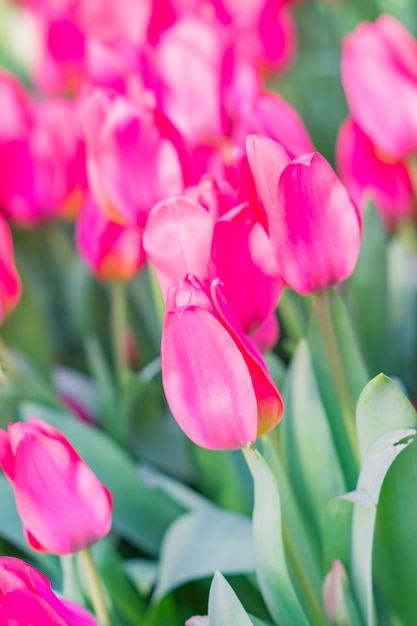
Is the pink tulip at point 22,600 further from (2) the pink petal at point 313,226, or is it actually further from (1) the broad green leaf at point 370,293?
(1) the broad green leaf at point 370,293

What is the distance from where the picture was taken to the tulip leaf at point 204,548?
560 mm

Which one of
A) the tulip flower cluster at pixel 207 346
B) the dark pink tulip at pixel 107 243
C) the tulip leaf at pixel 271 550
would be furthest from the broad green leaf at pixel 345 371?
the dark pink tulip at pixel 107 243

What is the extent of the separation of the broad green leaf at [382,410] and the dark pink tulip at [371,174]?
355 mm

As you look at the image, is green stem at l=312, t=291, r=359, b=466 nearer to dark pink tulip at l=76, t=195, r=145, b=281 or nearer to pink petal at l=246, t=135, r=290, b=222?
pink petal at l=246, t=135, r=290, b=222

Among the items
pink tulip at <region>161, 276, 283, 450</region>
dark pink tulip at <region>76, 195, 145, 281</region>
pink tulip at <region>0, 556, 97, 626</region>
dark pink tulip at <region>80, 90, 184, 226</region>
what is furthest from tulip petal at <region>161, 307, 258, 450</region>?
dark pink tulip at <region>76, 195, 145, 281</region>

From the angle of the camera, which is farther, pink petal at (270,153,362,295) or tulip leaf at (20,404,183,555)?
tulip leaf at (20,404,183,555)

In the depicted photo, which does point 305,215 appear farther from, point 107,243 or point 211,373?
point 107,243

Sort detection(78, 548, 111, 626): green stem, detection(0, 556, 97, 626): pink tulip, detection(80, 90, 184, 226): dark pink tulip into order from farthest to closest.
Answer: detection(80, 90, 184, 226): dark pink tulip < detection(78, 548, 111, 626): green stem < detection(0, 556, 97, 626): pink tulip

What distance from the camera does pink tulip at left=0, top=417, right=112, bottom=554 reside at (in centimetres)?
46

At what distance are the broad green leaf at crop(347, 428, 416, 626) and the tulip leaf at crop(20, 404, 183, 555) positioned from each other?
0.64 ft

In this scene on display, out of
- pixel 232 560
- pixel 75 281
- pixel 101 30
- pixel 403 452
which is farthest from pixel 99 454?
pixel 101 30

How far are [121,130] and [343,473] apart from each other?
0.90ft

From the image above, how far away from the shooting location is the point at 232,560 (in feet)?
1.85

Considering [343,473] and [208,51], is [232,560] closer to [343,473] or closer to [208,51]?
[343,473]
